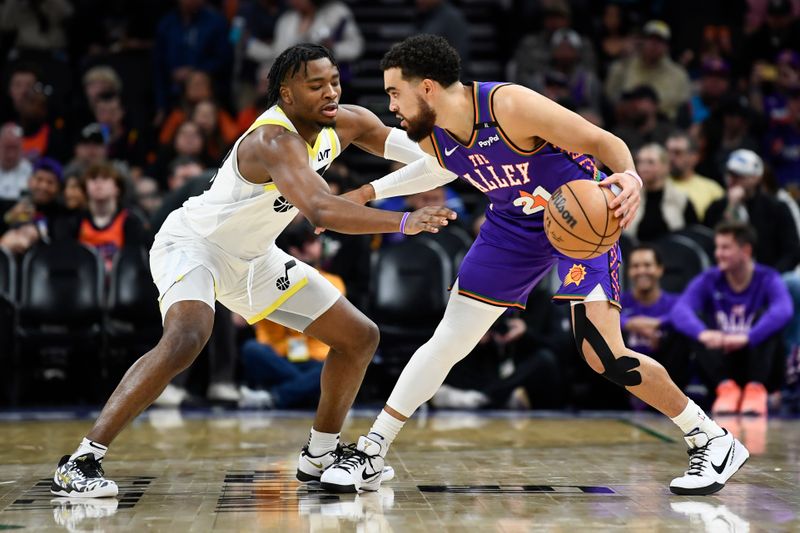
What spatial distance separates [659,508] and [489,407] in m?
4.36

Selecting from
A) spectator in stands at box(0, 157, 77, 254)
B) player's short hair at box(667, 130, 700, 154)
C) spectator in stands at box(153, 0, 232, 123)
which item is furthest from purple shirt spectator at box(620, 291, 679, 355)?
spectator in stands at box(153, 0, 232, 123)

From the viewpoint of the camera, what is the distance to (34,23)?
12.2 meters

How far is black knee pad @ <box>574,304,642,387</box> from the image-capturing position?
471cm

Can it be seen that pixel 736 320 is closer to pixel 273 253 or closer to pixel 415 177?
pixel 415 177

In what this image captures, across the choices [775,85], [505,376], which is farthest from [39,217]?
[775,85]

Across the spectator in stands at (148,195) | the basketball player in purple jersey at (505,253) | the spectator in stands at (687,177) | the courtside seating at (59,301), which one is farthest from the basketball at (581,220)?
the spectator in stands at (148,195)

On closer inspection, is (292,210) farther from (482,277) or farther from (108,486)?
(108,486)

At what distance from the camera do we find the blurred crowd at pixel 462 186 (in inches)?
335

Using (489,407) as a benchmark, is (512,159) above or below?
above

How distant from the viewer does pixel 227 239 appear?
193 inches

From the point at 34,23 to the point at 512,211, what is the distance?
8717 millimetres

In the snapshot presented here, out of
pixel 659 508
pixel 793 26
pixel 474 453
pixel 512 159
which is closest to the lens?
pixel 659 508

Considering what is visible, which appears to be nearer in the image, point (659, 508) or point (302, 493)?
point (659, 508)

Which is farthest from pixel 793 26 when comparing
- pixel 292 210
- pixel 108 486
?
pixel 108 486
